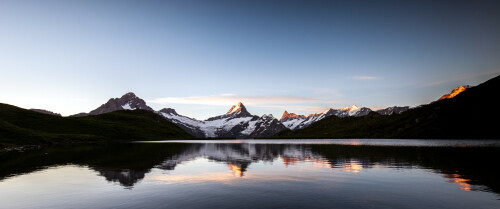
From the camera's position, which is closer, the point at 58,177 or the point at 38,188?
the point at 38,188

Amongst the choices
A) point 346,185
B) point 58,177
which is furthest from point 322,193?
point 58,177

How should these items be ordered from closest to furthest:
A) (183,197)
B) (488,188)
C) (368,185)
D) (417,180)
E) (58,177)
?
1. (183,197)
2. (488,188)
3. (368,185)
4. (417,180)
5. (58,177)

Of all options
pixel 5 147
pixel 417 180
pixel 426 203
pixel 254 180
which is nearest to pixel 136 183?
pixel 254 180

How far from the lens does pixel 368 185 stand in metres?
32.6

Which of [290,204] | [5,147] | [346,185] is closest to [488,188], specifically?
[346,185]

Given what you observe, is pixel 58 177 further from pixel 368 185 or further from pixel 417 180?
pixel 417 180

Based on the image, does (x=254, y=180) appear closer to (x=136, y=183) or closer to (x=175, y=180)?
(x=175, y=180)

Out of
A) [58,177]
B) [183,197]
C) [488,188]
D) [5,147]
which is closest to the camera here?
[183,197]

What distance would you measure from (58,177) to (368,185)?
41.7 metres

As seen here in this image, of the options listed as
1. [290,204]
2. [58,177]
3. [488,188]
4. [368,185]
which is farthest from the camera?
[58,177]

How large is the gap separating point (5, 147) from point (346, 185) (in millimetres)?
129496

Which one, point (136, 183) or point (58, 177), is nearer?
point (136, 183)

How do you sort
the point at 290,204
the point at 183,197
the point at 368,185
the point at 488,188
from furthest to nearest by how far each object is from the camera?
1. the point at 368,185
2. the point at 488,188
3. the point at 183,197
4. the point at 290,204

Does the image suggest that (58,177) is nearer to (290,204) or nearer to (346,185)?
(290,204)
